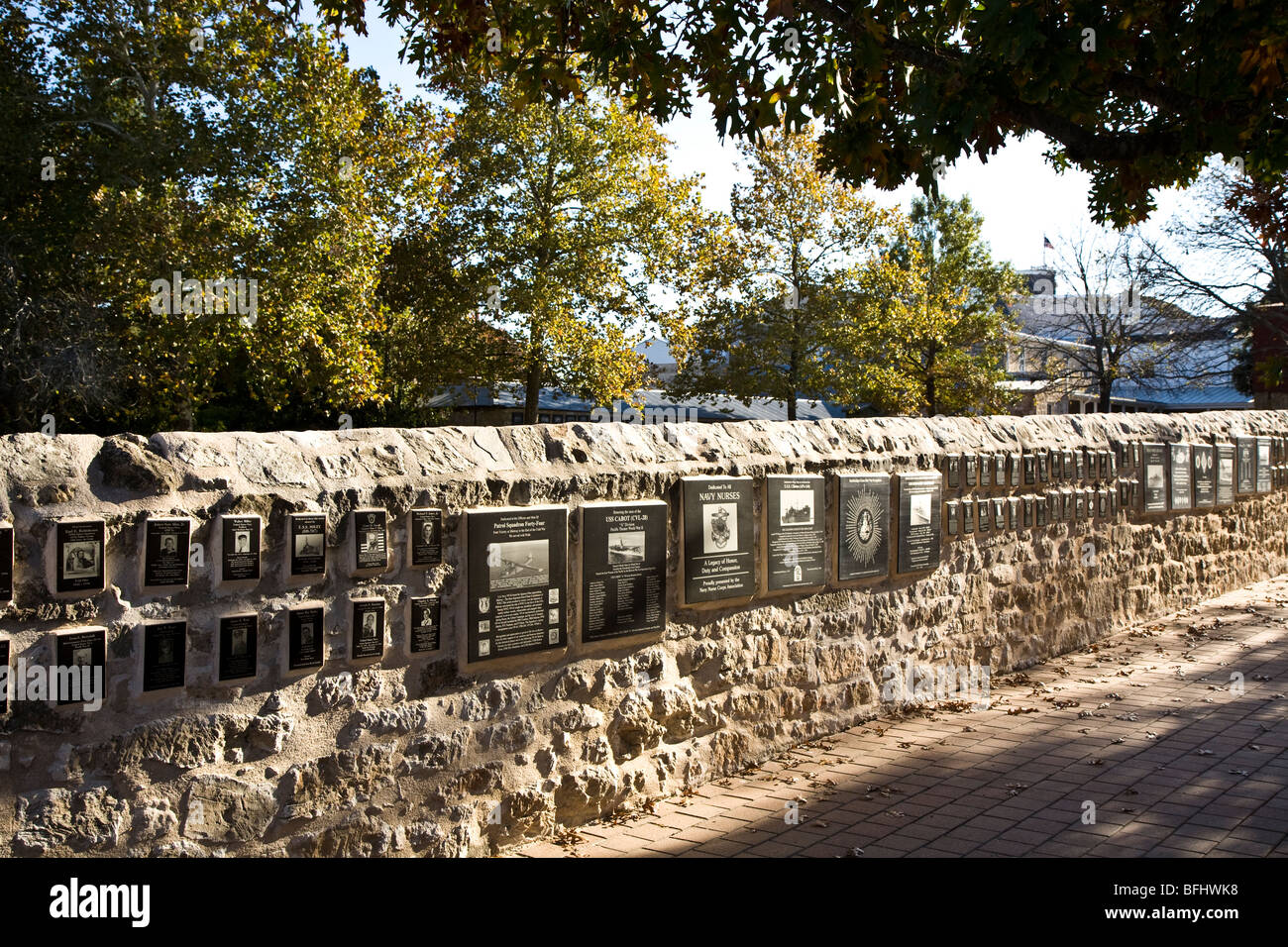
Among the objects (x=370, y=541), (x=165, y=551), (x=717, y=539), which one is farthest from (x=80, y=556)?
(x=717, y=539)

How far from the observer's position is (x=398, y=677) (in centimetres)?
408

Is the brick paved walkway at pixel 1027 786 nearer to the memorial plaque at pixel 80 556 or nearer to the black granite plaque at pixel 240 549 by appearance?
the black granite plaque at pixel 240 549

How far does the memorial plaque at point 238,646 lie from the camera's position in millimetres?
3514

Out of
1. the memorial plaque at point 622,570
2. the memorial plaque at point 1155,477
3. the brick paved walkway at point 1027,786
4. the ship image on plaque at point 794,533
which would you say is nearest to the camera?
the brick paved walkway at point 1027,786

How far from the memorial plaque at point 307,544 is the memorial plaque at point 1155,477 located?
849 cm

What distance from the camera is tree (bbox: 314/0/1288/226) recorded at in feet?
16.7

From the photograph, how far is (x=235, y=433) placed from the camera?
379 cm

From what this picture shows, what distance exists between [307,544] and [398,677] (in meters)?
0.67

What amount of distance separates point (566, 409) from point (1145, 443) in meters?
28.0

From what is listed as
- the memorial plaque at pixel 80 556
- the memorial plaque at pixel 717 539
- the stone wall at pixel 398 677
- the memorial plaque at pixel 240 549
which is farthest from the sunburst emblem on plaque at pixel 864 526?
the memorial plaque at pixel 80 556

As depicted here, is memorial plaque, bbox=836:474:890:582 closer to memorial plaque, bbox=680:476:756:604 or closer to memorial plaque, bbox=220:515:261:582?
memorial plaque, bbox=680:476:756:604

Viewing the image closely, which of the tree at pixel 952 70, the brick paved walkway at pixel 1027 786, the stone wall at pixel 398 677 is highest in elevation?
the tree at pixel 952 70

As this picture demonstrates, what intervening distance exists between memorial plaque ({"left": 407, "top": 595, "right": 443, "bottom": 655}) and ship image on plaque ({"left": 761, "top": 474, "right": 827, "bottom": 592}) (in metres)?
2.13

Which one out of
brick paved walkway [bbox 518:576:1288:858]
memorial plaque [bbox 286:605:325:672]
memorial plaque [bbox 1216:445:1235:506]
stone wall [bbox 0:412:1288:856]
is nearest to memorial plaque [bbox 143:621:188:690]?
stone wall [bbox 0:412:1288:856]
